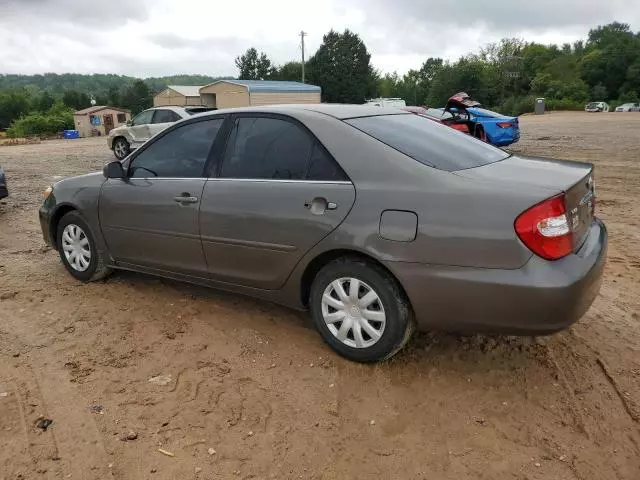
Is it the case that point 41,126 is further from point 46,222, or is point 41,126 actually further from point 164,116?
point 46,222

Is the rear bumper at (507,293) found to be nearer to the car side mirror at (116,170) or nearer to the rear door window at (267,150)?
the rear door window at (267,150)

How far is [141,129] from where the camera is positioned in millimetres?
16422

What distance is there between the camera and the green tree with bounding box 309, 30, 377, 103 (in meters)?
68.3

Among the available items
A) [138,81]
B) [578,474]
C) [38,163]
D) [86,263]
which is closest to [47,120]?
[138,81]

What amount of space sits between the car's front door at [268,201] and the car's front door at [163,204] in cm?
15

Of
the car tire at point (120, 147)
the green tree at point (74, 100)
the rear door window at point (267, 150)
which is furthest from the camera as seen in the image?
the green tree at point (74, 100)

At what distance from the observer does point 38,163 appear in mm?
16188

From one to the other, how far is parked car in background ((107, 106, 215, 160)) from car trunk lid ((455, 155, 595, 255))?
13558 mm

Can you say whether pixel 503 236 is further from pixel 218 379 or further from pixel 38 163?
pixel 38 163

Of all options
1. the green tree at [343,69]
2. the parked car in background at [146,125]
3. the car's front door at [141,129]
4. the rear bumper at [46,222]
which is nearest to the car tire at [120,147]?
the parked car in background at [146,125]

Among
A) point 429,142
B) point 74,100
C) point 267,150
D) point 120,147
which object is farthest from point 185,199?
point 74,100

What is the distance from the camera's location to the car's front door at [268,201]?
10.6 ft

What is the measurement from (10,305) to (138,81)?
238 ft

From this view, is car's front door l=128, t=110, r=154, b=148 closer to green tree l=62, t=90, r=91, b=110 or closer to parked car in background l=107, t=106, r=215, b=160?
parked car in background l=107, t=106, r=215, b=160
